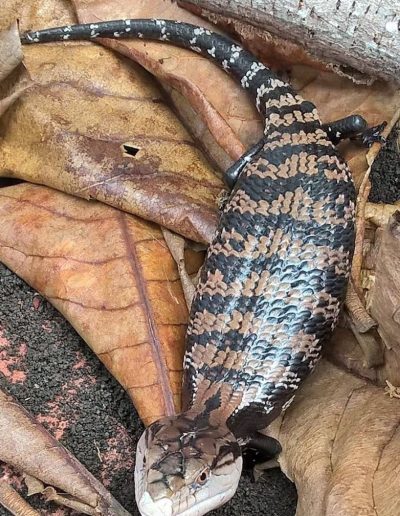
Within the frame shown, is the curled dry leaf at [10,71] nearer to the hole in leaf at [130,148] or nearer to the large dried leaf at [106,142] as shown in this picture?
the large dried leaf at [106,142]

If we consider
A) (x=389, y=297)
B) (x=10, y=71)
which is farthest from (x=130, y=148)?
(x=389, y=297)

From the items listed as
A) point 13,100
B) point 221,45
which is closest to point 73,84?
point 13,100

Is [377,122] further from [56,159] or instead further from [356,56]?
[56,159]

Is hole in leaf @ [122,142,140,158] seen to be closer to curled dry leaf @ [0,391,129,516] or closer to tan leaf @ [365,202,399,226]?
tan leaf @ [365,202,399,226]

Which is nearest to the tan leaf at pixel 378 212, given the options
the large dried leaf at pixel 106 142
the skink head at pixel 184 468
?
the large dried leaf at pixel 106 142

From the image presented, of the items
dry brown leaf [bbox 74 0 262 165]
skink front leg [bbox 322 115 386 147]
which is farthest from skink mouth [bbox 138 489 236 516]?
skink front leg [bbox 322 115 386 147]

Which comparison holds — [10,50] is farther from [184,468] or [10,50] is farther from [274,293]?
[184,468]
